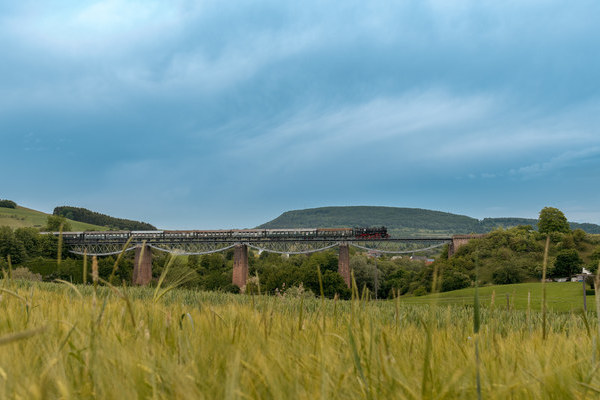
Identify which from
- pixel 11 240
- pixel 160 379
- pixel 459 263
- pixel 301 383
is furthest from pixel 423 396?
pixel 11 240

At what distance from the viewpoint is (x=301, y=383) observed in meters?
1.42

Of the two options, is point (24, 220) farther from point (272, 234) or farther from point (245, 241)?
point (272, 234)

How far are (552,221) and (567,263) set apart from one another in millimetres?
26941

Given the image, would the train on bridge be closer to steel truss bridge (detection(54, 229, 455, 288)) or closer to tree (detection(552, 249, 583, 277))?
steel truss bridge (detection(54, 229, 455, 288))

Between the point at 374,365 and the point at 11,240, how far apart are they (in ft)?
283

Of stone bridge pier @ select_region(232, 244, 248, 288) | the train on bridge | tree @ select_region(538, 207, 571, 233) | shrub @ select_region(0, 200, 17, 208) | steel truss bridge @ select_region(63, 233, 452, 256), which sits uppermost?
shrub @ select_region(0, 200, 17, 208)

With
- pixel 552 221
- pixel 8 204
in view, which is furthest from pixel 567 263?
pixel 8 204

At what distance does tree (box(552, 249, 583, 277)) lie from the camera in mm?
49438

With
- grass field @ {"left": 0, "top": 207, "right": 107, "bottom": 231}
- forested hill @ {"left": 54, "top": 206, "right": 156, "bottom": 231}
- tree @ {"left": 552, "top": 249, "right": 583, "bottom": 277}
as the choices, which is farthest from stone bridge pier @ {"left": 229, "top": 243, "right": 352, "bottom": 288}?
forested hill @ {"left": 54, "top": 206, "right": 156, "bottom": 231}

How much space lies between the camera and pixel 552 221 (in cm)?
7262

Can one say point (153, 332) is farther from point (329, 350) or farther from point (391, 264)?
point (391, 264)

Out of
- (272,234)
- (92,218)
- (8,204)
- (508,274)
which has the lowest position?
(508,274)

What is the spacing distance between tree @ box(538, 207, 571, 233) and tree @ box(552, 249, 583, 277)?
2392cm

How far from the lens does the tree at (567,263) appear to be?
49.4 metres
